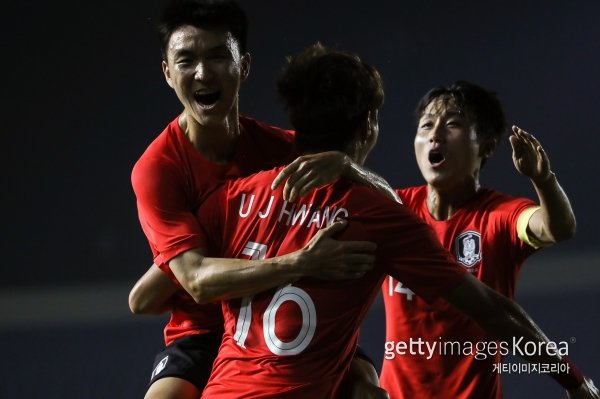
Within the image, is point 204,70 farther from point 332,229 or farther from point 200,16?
point 332,229

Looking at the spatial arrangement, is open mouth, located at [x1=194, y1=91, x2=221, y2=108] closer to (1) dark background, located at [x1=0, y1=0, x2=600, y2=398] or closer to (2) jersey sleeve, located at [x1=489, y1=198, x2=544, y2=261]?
(2) jersey sleeve, located at [x1=489, y1=198, x2=544, y2=261]

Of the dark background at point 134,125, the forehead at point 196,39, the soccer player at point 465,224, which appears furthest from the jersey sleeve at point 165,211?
the dark background at point 134,125

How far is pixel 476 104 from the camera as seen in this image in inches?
83.6

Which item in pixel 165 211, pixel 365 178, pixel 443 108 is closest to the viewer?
pixel 365 178

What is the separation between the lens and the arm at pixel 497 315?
1.38 m

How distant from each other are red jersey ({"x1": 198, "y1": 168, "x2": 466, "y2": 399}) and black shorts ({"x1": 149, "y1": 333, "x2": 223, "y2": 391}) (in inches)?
9.6

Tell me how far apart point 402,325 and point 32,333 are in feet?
6.67

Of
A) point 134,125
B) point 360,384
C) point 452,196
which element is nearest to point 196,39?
point 360,384

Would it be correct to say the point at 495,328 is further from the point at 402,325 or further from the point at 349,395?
the point at 402,325

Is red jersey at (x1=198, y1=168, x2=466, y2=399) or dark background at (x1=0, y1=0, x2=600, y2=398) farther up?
dark background at (x1=0, y1=0, x2=600, y2=398)

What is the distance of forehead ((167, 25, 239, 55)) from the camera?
62.9 inches

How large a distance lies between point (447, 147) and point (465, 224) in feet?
0.63

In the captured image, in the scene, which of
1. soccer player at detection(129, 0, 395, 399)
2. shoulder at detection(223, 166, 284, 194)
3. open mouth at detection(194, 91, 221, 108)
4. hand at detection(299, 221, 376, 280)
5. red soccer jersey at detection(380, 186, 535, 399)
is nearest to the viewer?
hand at detection(299, 221, 376, 280)

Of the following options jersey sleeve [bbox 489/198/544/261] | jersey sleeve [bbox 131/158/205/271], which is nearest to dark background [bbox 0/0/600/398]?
jersey sleeve [bbox 489/198/544/261]
